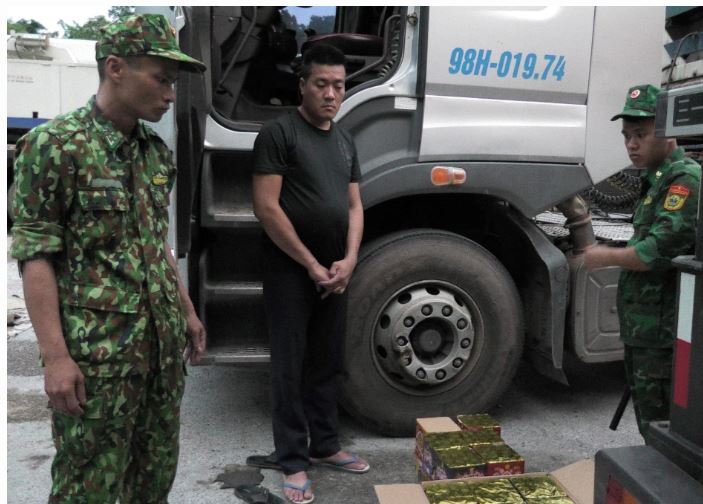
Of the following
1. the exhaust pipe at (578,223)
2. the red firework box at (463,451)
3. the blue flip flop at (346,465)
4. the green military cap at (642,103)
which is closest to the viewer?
the green military cap at (642,103)

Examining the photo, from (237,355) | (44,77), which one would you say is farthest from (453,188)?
(44,77)

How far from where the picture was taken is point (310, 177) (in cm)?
295

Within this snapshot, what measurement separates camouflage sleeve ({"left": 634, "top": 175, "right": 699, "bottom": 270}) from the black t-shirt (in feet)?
4.08

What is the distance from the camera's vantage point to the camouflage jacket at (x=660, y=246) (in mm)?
2418

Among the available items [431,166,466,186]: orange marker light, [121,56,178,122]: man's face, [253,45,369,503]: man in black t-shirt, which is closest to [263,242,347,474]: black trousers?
[253,45,369,503]: man in black t-shirt

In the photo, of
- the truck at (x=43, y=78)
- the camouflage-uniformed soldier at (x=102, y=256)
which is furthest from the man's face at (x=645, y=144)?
the truck at (x=43, y=78)

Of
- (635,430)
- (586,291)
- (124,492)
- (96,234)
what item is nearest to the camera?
(96,234)

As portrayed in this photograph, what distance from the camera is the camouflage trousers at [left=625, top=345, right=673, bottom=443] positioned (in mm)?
2592

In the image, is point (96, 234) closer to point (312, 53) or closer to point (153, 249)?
point (153, 249)

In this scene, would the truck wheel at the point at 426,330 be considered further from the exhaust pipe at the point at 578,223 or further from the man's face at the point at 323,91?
the man's face at the point at 323,91

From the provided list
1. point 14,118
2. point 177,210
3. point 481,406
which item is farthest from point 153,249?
point 14,118

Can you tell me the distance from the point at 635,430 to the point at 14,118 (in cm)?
1125

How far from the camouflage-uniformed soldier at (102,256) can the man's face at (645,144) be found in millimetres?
1666

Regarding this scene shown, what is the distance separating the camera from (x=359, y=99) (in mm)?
3354
